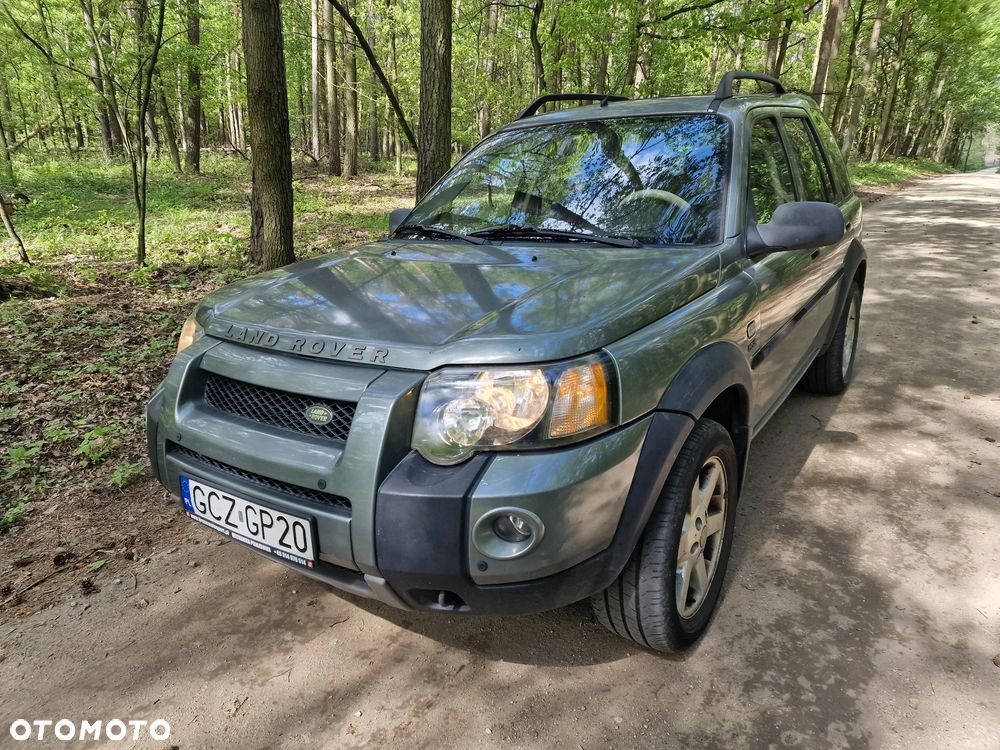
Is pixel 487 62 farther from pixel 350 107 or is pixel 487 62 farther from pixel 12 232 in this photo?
pixel 12 232

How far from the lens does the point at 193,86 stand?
1498cm

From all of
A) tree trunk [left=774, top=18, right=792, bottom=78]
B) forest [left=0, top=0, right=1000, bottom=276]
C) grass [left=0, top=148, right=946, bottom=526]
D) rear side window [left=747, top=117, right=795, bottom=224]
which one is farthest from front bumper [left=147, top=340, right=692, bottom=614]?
tree trunk [left=774, top=18, right=792, bottom=78]

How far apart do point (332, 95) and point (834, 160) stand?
16.7 metres

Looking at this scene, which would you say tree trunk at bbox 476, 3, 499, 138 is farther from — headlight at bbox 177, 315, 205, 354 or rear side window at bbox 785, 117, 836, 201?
headlight at bbox 177, 315, 205, 354

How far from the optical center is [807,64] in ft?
90.6

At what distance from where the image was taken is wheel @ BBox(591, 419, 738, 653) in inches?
72.9

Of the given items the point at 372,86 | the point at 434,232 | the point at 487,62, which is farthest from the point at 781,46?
the point at 434,232

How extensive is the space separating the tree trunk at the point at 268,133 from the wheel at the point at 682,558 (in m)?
5.24

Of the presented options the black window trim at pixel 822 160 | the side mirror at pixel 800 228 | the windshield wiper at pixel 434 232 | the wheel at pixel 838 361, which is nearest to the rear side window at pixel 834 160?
the black window trim at pixel 822 160

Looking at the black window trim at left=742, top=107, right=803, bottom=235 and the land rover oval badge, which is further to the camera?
the black window trim at left=742, top=107, right=803, bottom=235

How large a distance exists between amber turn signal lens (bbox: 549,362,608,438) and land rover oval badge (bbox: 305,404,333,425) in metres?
0.62

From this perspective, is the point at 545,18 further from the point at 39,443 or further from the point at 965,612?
the point at 965,612

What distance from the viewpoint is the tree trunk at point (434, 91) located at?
20.4 feet

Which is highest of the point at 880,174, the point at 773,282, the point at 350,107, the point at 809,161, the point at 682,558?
the point at 350,107
